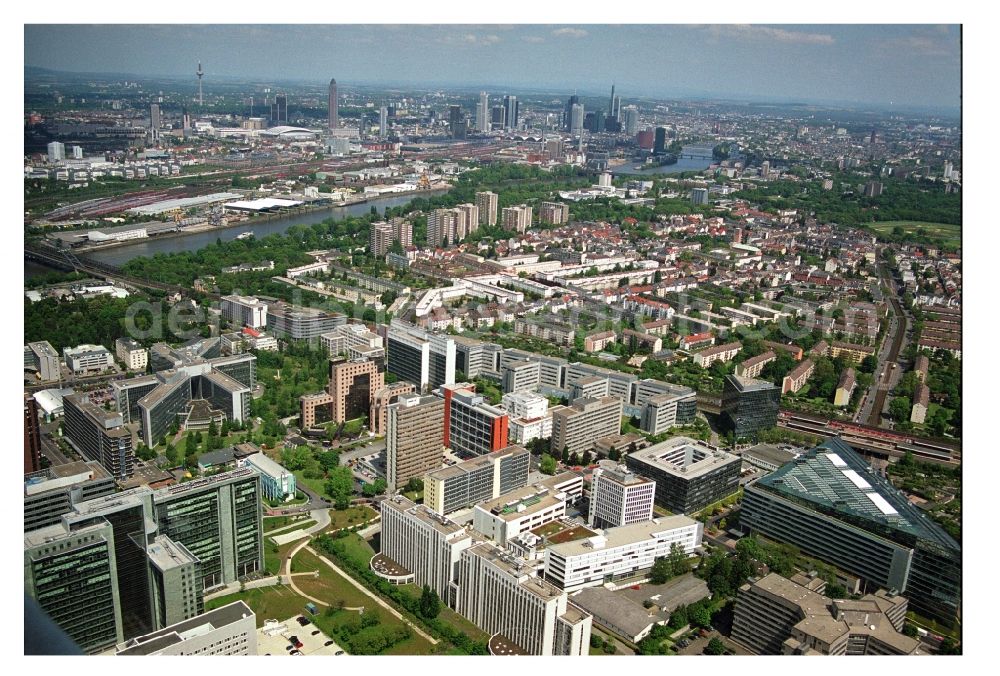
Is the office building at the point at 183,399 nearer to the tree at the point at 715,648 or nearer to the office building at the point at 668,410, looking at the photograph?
the office building at the point at 668,410

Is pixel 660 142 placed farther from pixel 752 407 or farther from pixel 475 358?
pixel 752 407

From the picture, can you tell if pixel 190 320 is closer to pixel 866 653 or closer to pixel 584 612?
pixel 584 612

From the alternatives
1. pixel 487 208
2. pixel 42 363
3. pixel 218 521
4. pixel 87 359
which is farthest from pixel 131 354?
pixel 487 208

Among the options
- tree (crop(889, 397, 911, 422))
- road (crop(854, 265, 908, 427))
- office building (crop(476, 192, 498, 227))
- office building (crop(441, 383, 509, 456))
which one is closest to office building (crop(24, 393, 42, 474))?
→ office building (crop(441, 383, 509, 456))

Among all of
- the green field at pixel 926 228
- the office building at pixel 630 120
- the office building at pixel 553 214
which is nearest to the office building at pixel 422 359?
the green field at pixel 926 228

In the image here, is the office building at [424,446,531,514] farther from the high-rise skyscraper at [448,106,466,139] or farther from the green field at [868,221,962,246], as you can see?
the high-rise skyscraper at [448,106,466,139]
